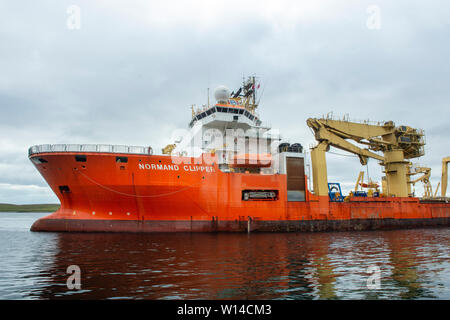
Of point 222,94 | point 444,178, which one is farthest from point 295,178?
point 444,178

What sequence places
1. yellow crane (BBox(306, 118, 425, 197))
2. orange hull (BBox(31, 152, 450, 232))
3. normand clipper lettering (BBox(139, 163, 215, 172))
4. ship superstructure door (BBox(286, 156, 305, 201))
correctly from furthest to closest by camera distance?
1. yellow crane (BBox(306, 118, 425, 197))
2. ship superstructure door (BBox(286, 156, 305, 201))
3. normand clipper lettering (BBox(139, 163, 215, 172))
4. orange hull (BBox(31, 152, 450, 232))

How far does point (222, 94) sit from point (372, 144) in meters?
16.2

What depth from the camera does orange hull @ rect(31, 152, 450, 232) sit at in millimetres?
18938

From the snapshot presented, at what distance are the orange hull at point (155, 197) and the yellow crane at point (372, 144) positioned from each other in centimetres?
493

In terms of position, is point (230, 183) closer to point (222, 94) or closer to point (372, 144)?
point (222, 94)

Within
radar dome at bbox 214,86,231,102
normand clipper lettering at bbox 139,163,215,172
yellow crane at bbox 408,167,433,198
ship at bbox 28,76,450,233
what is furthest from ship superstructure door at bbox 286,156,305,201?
yellow crane at bbox 408,167,433,198

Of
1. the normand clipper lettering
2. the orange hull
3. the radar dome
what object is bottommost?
the orange hull

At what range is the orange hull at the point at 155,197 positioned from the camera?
1894 centimetres

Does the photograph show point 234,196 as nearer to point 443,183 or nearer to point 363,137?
point 363,137

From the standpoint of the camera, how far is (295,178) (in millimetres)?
23781

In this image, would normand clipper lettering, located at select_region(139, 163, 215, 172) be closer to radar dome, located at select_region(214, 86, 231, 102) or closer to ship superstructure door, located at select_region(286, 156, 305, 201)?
ship superstructure door, located at select_region(286, 156, 305, 201)

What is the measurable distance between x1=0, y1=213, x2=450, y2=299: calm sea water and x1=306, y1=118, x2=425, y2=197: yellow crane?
12093 mm
